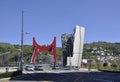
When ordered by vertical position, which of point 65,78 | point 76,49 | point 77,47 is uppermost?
point 77,47

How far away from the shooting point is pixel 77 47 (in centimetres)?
10969

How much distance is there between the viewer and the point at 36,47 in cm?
11256

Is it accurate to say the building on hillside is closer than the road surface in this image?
No

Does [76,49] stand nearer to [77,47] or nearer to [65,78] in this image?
[77,47]

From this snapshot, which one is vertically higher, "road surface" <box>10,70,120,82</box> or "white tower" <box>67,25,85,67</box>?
"white tower" <box>67,25,85,67</box>

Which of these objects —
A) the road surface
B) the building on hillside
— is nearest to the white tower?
the building on hillside

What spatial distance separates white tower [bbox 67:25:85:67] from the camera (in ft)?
355

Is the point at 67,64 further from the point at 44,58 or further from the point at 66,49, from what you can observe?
the point at 44,58

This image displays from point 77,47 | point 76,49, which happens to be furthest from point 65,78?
point 76,49

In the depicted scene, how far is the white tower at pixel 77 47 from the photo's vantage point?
10825 cm

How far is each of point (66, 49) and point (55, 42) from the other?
6.46 m

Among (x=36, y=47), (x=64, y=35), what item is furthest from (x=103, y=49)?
(x=36, y=47)

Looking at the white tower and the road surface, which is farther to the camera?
the white tower

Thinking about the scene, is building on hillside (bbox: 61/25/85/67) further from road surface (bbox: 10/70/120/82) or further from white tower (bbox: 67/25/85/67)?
road surface (bbox: 10/70/120/82)
